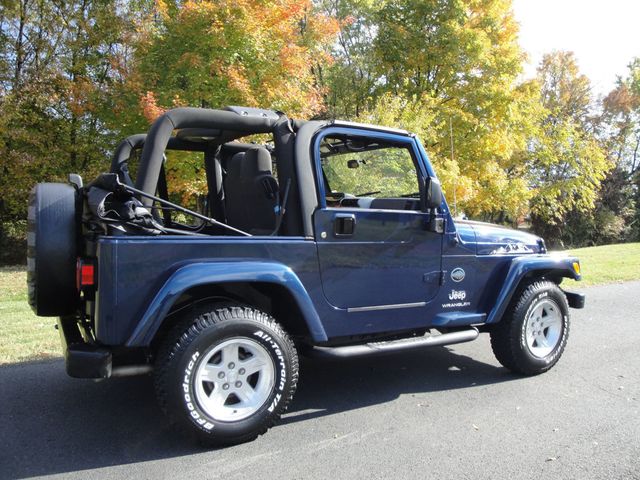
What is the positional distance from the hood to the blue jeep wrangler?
0.06 feet

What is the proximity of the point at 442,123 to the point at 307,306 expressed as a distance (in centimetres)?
1370

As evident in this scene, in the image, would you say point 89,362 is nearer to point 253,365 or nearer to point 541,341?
point 253,365

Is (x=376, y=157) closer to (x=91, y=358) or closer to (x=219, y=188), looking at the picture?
(x=219, y=188)

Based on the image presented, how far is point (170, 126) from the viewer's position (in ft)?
11.4

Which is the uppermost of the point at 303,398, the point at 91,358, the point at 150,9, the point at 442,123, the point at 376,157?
the point at 150,9

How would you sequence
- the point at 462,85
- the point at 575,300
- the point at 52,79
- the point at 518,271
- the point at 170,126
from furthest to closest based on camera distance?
the point at 462,85, the point at 52,79, the point at 575,300, the point at 518,271, the point at 170,126

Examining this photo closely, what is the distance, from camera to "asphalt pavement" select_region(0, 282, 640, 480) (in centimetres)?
299

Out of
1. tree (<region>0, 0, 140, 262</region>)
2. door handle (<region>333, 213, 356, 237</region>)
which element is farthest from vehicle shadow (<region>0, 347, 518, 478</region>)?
tree (<region>0, 0, 140, 262</region>)

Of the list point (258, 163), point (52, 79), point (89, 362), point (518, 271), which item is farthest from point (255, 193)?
point (52, 79)

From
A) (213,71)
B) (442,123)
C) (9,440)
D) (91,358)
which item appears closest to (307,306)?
(91,358)

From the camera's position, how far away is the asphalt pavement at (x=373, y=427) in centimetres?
299

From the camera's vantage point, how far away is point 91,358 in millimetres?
2980

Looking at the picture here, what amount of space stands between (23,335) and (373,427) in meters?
4.45

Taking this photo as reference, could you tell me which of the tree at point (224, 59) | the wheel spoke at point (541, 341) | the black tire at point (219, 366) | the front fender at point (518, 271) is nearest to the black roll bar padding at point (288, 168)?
the black tire at point (219, 366)
